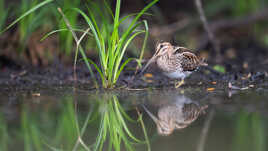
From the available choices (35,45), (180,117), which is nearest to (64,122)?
(180,117)

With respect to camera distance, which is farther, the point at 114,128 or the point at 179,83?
the point at 179,83

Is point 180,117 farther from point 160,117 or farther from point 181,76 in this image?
point 181,76

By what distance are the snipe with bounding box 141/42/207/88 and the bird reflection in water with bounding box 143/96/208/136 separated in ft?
3.71

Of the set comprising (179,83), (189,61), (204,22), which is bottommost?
(179,83)

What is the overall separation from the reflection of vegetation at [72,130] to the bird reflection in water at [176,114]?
0.67 ft

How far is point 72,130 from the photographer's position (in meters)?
4.05

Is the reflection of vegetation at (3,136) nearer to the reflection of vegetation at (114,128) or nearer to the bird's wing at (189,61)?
the reflection of vegetation at (114,128)

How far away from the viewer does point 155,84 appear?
6.30m

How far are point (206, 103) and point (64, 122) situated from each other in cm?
163

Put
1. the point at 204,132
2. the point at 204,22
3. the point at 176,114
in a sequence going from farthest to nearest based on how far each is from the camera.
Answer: the point at 204,22 → the point at 176,114 → the point at 204,132

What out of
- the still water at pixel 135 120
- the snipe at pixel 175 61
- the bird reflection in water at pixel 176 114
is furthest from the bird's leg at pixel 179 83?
the bird reflection in water at pixel 176 114

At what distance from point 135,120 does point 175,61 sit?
223 centimetres

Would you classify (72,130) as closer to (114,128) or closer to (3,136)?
(114,128)

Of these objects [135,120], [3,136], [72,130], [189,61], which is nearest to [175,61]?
[189,61]
